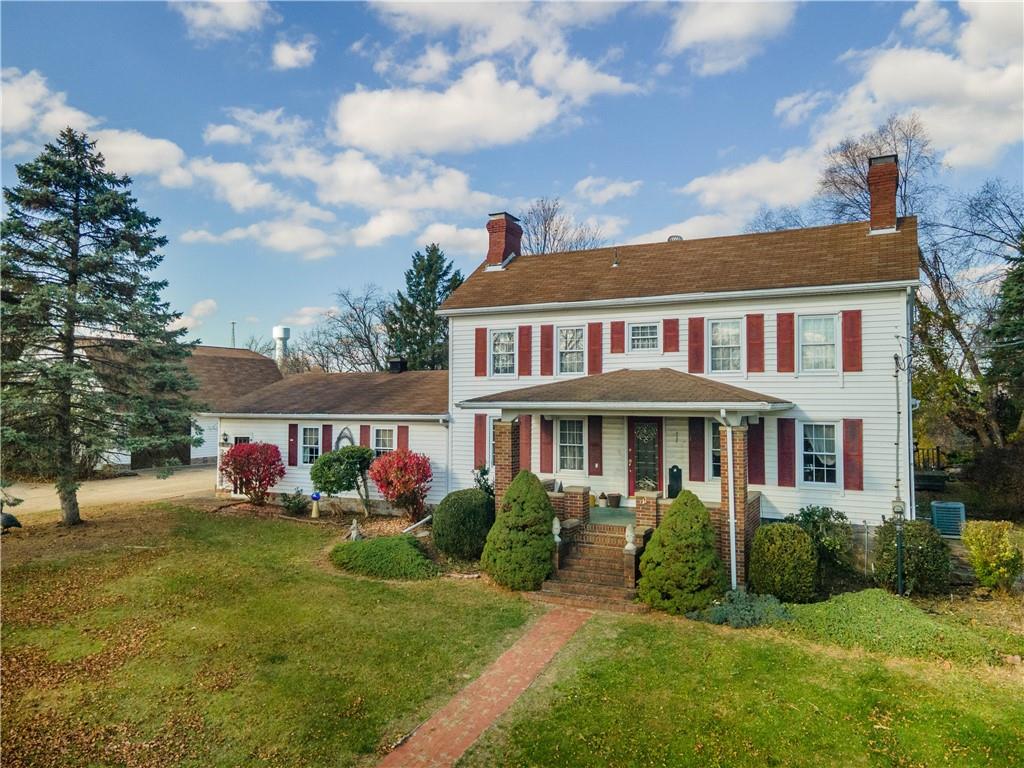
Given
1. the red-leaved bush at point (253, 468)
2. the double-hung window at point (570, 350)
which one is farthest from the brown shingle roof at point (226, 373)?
the double-hung window at point (570, 350)

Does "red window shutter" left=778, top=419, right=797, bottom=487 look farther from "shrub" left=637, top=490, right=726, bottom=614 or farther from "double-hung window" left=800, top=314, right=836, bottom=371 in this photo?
"shrub" left=637, top=490, right=726, bottom=614

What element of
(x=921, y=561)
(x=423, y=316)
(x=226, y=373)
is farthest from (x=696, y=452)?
(x=226, y=373)

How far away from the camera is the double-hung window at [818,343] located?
44.6 ft

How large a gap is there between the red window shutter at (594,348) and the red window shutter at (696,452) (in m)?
3.00

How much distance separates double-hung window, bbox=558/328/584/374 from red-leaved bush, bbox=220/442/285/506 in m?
9.96

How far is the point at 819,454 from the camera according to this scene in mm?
13617

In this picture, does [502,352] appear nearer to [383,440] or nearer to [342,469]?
[383,440]

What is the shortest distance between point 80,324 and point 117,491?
10494mm

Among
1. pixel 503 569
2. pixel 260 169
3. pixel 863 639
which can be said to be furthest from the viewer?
pixel 260 169

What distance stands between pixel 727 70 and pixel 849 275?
5.96 metres

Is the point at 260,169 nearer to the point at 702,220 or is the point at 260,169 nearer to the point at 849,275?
the point at 849,275

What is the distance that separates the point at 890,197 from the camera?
15.1m

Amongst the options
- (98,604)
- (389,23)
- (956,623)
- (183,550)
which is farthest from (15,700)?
(389,23)

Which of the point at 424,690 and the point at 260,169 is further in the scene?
the point at 260,169
